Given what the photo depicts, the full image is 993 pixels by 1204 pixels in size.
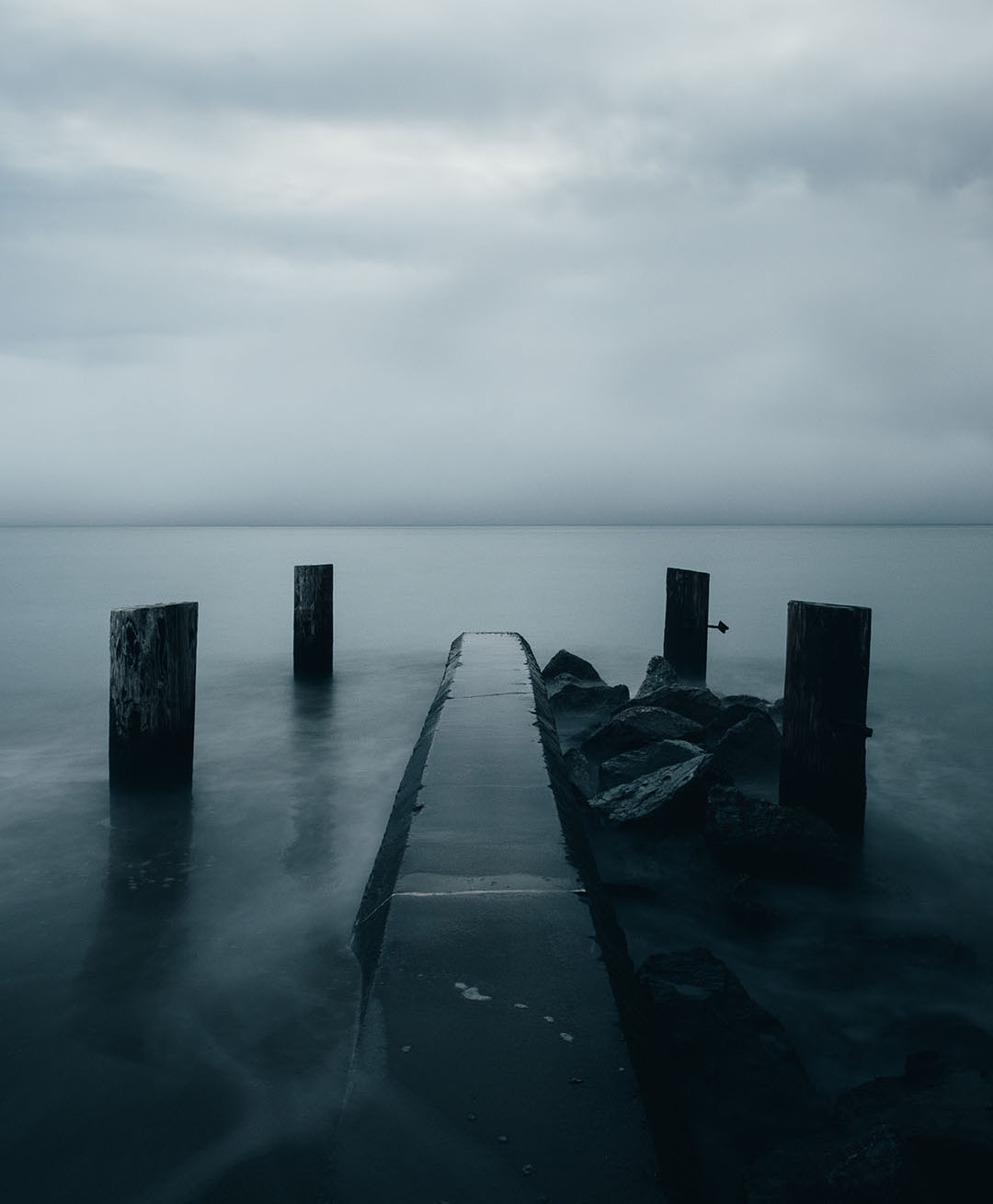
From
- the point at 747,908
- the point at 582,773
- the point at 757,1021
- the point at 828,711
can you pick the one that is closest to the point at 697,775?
Answer: the point at 828,711

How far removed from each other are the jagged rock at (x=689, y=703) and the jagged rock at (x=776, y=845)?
3.13 meters

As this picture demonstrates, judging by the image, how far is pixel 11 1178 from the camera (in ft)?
7.34

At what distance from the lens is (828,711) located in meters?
4.76

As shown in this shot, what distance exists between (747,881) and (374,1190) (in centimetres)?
294

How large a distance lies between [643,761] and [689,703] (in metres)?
2.10

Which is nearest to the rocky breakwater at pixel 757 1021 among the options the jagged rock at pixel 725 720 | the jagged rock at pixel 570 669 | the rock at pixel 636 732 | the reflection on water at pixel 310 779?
the rock at pixel 636 732

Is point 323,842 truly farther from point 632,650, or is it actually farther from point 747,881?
point 632,650

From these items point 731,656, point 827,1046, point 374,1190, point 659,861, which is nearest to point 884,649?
point 731,656

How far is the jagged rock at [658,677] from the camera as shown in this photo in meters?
9.09

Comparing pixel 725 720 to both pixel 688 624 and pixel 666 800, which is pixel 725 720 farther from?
pixel 688 624

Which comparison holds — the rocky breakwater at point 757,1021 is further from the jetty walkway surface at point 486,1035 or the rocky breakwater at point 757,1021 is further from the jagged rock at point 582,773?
the jetty walkway surface at point 486,1035

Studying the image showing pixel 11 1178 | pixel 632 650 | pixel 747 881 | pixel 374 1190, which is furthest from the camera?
pixel 632 650

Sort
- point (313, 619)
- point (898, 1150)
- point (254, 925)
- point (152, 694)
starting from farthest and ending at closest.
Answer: point (313, 619) < point (152, 694) < point (254, 925) < point (898, 1150)

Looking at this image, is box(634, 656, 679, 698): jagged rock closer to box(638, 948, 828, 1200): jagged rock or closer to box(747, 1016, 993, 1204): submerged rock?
box(638, 948, 828, 1200): jagged rock
